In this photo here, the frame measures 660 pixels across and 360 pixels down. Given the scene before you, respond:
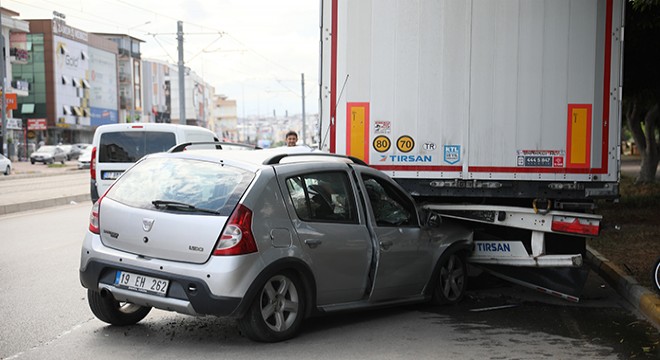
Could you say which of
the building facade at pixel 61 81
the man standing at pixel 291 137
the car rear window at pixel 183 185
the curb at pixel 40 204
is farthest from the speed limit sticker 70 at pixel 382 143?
the building facade at pixel 61 81

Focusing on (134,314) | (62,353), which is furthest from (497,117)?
(62,353)

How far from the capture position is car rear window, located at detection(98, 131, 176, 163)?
47.7 ft

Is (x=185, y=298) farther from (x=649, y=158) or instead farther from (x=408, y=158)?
(x=649, y=158)

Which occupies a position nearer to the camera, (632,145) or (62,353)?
(62,353)

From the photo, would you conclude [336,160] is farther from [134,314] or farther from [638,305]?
[638,305]

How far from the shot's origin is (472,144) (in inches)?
301

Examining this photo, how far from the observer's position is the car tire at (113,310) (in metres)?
6.36

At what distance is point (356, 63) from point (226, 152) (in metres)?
1.93

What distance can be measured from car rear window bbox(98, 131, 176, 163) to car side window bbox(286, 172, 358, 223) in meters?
8.40

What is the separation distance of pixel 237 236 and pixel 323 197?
1.09 meters

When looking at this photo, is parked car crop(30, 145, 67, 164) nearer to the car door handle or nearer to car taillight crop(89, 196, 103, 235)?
A: car taillight crop(89, 196, 103, 235)

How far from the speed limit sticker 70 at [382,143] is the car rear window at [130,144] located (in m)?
7.56

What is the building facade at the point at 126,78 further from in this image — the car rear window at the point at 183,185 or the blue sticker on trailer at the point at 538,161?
the car rear window at the point at 183,185

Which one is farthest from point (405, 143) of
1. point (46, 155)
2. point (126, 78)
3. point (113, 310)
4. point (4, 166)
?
point (126, 78)
